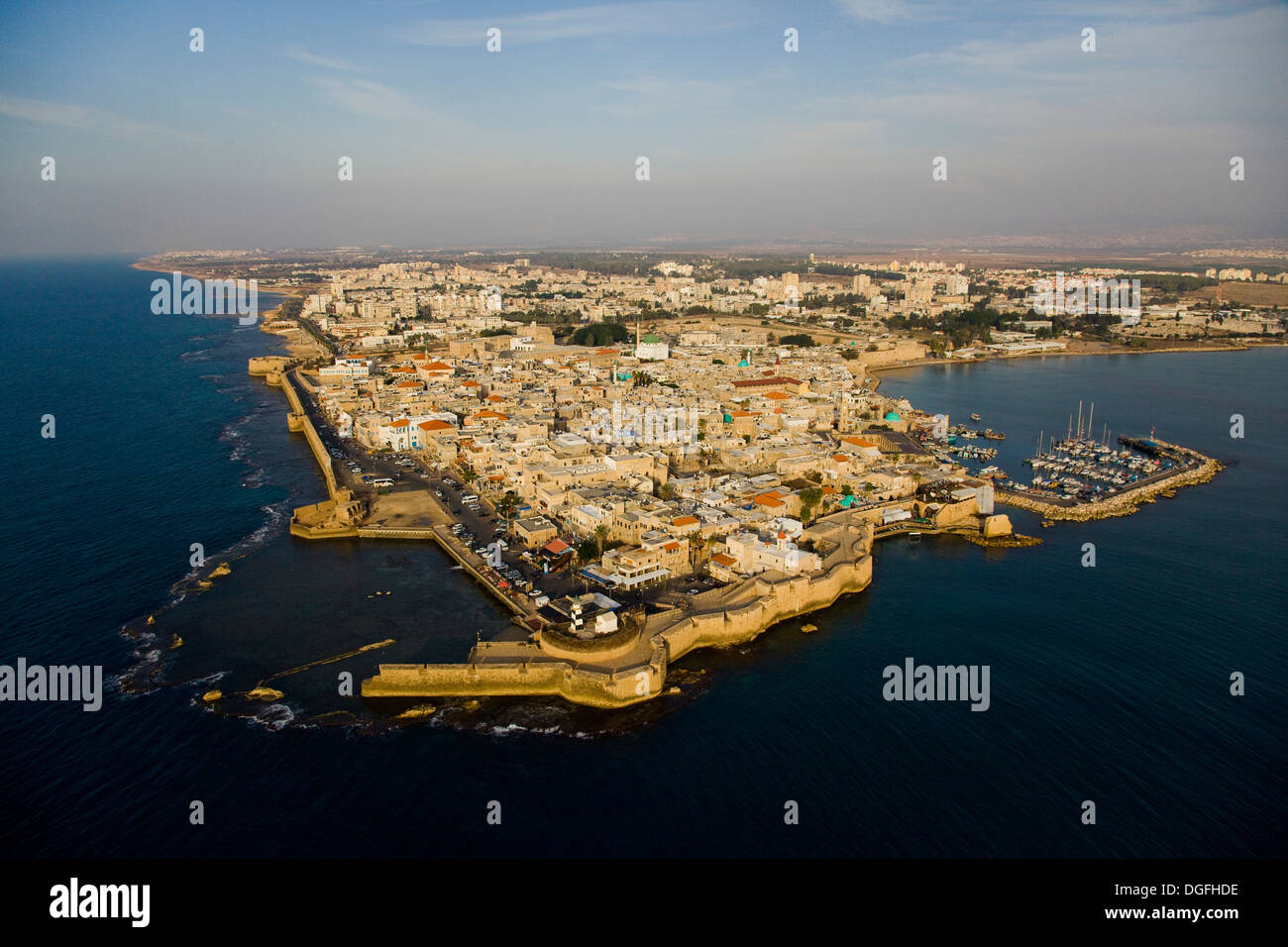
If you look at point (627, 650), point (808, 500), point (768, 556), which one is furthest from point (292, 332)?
point (627, 650)

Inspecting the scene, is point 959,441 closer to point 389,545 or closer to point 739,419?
point 739,419

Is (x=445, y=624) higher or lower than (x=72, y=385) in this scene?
lower

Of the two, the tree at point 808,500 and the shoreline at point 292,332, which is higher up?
the shoreline at point 292,332

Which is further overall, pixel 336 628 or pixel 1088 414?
pixel 1088 414

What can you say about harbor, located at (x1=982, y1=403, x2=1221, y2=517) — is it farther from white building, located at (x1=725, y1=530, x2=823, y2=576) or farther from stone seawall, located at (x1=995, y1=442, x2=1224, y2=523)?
white building, located at (x1=725, y1=530, x2=823, y2=576)

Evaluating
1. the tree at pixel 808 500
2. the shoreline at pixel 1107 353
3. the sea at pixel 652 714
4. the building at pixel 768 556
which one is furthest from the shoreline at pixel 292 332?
the shoreline at pixel 1107 353

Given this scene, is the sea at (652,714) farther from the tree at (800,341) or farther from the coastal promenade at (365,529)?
the tree at (800,341)

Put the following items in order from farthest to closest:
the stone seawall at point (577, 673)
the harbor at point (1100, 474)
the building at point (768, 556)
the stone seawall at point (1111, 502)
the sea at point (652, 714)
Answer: the harbor at point (1100, 474)
the stone seawall at point (1111, 502)
the building at point (768, 556)
the stone seawall at point (577, 673)
the sea at point (652, 714)

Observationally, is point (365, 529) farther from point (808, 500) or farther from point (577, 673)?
point (808, 500)

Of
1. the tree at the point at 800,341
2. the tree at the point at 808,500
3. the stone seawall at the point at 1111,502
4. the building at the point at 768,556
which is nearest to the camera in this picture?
the building at the point at 768,556
